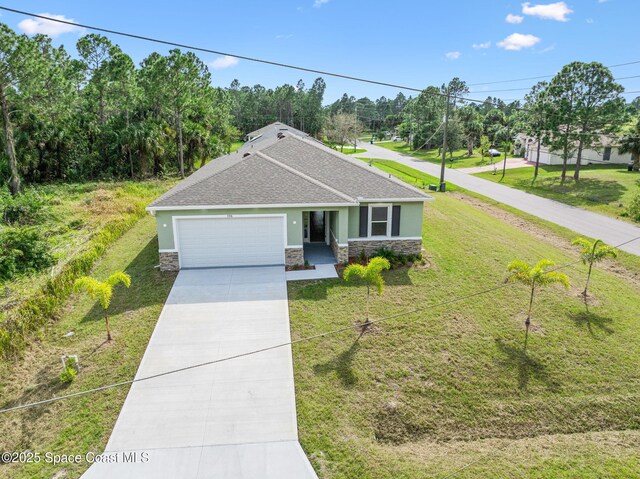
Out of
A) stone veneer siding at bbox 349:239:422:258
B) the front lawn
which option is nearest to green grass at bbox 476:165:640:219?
the front lawn

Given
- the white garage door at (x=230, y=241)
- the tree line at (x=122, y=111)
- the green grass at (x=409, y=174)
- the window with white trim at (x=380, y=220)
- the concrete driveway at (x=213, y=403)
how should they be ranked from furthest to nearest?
1. the green grass at (x=409, y=174)
2. the tree line at (x=122, y=111)
3. the window with white trim at (x=380, y=220)
4. the white garage door at (x=230, y=241)
5. the concrete driveway at (x=213, y=403)

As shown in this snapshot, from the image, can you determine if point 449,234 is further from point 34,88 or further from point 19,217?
point 34,88

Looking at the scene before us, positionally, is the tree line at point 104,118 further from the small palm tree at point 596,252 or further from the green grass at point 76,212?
the small palm tree at point 596,252

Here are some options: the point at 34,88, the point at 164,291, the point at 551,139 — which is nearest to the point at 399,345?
the point at 164,291

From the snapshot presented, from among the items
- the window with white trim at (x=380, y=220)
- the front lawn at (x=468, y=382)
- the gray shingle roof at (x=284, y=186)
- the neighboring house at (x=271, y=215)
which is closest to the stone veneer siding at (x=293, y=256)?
the neighboring house at (x=271, y=215)

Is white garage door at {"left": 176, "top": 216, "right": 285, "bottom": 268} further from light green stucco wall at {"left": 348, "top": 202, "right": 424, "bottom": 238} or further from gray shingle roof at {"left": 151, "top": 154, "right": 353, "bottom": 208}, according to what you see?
light green stucco wall at {"left": 348, "top": 202, "right": 424, "bottom": 238}
